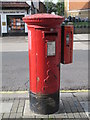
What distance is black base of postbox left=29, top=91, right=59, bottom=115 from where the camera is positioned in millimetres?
3729

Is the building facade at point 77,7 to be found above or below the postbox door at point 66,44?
above

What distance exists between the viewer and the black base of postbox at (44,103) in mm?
3729

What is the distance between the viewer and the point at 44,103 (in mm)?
3736

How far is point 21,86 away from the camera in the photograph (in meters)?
5.62

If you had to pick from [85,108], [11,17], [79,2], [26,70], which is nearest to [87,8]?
[79,2]

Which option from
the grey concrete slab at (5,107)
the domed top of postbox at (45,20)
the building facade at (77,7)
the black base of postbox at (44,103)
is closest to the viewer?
the domed top of postbox at (45,20)

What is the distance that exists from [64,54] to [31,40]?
650 millimetres

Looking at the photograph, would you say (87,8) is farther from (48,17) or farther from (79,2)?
(48,17)

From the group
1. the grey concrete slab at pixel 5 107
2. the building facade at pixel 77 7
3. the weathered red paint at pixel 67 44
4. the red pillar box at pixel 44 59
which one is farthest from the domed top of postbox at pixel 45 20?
the building facade at pixel 77 7

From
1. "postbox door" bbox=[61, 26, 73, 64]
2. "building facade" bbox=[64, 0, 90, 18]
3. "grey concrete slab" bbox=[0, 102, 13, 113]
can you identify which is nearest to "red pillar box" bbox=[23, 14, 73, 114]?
"postbox door" bbox=[61, 26, 73, 64]

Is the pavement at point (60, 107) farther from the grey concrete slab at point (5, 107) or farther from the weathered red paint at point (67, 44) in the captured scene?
the weathered red paint at point (67, 44)

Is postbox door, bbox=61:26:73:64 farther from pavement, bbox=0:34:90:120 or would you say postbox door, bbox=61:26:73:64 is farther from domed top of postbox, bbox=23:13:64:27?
pavement, bbox=0:34:90:120

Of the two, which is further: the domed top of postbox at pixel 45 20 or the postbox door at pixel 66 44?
the postbox door at pixel 66 44

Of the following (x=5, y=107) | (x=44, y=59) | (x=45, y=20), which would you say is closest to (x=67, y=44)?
(x=44, y=59)
